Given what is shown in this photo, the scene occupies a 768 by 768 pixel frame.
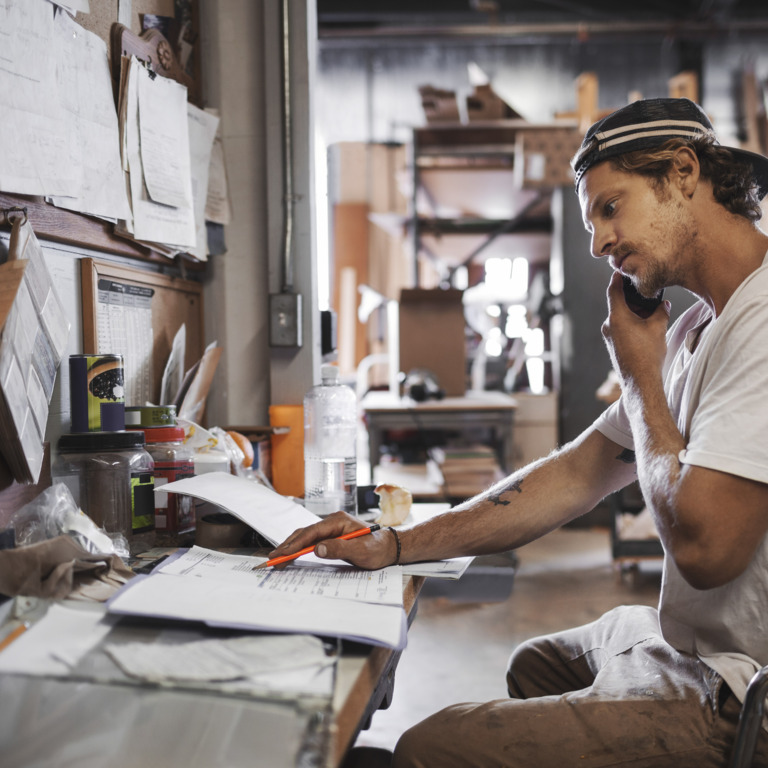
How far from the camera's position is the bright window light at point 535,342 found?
532cm

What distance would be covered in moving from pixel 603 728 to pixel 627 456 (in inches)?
19.9

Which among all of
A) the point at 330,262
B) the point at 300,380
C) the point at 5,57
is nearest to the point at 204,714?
the point at 5,57

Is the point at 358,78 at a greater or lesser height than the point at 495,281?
greater

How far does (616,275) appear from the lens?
1234mm

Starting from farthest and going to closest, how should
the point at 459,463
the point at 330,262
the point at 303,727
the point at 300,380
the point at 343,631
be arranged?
the point at 330,262 → the point at 459,463 → the point at 300,380 → the point at 343,631 → the point at 303,727

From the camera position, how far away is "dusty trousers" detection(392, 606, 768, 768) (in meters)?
0.87

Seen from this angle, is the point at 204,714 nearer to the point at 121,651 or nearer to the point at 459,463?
the point at 121,651

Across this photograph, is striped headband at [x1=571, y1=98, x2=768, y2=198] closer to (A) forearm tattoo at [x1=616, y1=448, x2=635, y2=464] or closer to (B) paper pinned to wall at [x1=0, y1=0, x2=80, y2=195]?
(A) forearm tattoo at [x1=616, y1=448, x2=635, y2=464]

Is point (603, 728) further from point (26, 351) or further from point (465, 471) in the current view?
point (465, 471)

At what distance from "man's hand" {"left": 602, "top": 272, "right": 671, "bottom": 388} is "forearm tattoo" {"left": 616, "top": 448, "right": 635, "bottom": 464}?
18cm

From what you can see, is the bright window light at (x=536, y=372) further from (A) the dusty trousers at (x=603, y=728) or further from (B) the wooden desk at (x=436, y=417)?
(A) the dusty trousers at (x=603, y=728)

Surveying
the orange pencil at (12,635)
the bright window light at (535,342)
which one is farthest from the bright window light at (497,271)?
the orange pencil at (12,635)

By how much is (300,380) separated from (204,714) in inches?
48.1

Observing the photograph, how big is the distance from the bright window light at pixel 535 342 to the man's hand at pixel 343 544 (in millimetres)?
4329
